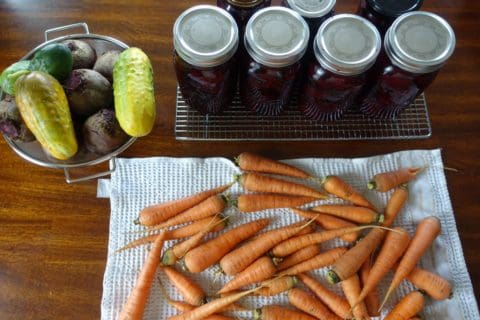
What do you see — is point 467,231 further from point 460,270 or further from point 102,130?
point 102,130

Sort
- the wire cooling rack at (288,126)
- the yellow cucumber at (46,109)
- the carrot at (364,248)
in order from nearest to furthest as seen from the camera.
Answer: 1. the yellow cucumber at (46,109)
2. the carrot at (364,248)
3. the wire cooling rack at (288,126)

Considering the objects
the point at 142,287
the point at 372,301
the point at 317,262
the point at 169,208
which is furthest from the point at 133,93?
the point at 372,301

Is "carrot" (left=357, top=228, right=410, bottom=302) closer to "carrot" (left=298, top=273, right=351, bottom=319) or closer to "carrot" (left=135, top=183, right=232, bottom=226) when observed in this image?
"carrot" (left=298, top=273, right=351, bottom=319)

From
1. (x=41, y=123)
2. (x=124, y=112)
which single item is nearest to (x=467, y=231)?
(x=124, y=112)

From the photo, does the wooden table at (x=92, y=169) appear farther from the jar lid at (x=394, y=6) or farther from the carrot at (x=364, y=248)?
the jar lid at (x=394, y=6)

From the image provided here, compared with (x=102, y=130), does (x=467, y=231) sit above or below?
below

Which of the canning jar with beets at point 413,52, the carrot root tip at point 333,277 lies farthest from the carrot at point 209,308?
the canning jar with beets at point 413,52
